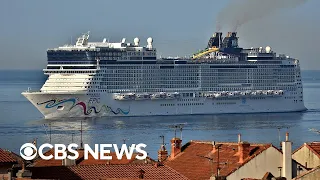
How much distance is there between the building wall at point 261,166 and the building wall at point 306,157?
684 mm

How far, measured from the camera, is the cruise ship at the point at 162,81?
114 m

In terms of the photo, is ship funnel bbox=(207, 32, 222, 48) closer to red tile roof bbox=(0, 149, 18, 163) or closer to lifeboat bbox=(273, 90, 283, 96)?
lifeboat bbox=(273, 90, 283, 96)

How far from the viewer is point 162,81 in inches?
4855

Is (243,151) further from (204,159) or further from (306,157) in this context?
(306,157)

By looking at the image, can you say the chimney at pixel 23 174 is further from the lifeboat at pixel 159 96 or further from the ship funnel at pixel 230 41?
the ship funnel at pixel 230 41

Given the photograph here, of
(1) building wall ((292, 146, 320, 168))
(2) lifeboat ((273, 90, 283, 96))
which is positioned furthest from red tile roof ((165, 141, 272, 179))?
(2) lifeboat ((273, 90, 283, 96))

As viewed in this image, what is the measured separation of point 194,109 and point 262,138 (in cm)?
4280

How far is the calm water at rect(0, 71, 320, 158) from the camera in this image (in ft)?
252

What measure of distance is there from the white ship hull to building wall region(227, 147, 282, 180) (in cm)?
8459

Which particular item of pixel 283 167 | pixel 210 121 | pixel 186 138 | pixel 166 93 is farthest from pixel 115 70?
pixel 283 167

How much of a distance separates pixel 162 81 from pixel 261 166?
98715 millimetres

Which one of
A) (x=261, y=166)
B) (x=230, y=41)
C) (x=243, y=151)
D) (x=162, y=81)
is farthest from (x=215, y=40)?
(x=261, y=166)

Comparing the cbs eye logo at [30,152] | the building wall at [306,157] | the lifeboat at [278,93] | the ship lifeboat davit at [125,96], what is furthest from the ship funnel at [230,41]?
the building wall at [306,157]

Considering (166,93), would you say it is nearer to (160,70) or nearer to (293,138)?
(160,70)
